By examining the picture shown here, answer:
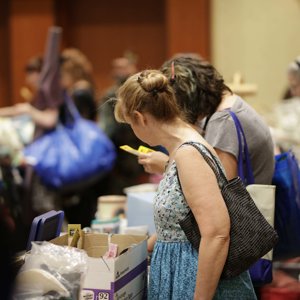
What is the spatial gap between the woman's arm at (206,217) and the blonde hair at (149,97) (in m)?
0.20

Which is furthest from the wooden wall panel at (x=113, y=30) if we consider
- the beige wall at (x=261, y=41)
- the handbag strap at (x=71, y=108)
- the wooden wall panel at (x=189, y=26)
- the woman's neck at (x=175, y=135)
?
the woman's neck at (x=175, y=135)

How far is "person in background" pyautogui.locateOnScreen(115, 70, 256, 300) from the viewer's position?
2.40m

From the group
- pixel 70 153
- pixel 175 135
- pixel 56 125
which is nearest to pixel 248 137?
pixel 175 135

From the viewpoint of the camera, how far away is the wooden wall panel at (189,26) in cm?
778

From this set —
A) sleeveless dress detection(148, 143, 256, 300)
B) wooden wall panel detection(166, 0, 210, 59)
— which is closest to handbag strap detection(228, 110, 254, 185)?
sleeveless dress detection(148, 143, 256, 300)

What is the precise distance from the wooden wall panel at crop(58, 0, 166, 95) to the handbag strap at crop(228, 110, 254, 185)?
214 inches

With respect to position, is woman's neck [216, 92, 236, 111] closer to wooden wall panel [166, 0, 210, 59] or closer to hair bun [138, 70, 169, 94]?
hair bun [138, 70, 169, 94]

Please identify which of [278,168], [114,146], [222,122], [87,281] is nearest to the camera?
[87,281]

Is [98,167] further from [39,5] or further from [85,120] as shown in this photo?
[39,5]

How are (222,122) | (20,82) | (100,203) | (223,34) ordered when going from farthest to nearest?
(20,82)
(223,34)
(100,203)
(222,122)

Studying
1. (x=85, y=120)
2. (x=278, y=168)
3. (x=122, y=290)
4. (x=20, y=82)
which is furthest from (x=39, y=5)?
(x=122, y=290)

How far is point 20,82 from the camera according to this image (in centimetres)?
826

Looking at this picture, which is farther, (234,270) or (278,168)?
(278,168)

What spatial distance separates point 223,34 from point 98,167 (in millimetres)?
2620
